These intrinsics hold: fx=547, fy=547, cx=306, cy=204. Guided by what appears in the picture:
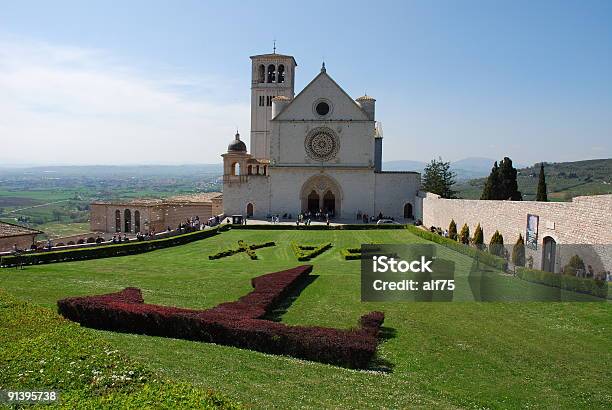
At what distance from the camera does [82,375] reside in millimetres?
7613

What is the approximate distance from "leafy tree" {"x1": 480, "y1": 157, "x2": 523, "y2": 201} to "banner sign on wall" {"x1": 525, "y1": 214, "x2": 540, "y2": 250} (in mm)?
19964

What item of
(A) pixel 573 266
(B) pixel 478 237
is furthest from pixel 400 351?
(B) pixel 478 237

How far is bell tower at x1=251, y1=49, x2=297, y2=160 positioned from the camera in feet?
185

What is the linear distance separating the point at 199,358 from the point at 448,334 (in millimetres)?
5980

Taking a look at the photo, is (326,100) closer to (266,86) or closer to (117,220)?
(266,86)

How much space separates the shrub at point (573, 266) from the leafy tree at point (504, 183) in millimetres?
24662

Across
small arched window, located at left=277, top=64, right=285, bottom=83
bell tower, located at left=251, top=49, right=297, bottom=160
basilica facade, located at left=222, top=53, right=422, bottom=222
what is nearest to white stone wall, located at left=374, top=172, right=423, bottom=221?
basilica facade, located at left=222, top=53, right=422, bottom=222

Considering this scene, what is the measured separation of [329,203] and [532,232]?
92.4ft

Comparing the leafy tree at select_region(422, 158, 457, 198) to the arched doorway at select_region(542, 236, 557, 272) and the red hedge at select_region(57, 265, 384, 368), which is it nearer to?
the arched doorway at select_region(542, 236, 557, 272)

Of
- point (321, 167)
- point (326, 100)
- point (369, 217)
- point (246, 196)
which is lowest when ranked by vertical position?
point (369, 217)

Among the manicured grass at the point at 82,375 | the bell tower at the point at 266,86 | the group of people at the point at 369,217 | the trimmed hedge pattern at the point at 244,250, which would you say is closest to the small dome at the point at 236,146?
the bell tower at the point at 266,86

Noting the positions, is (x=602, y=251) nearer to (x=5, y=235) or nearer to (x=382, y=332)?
(x=382, y=332)

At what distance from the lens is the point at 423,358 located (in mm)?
11305

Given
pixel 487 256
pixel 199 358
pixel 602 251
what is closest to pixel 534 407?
pixel 199 358
